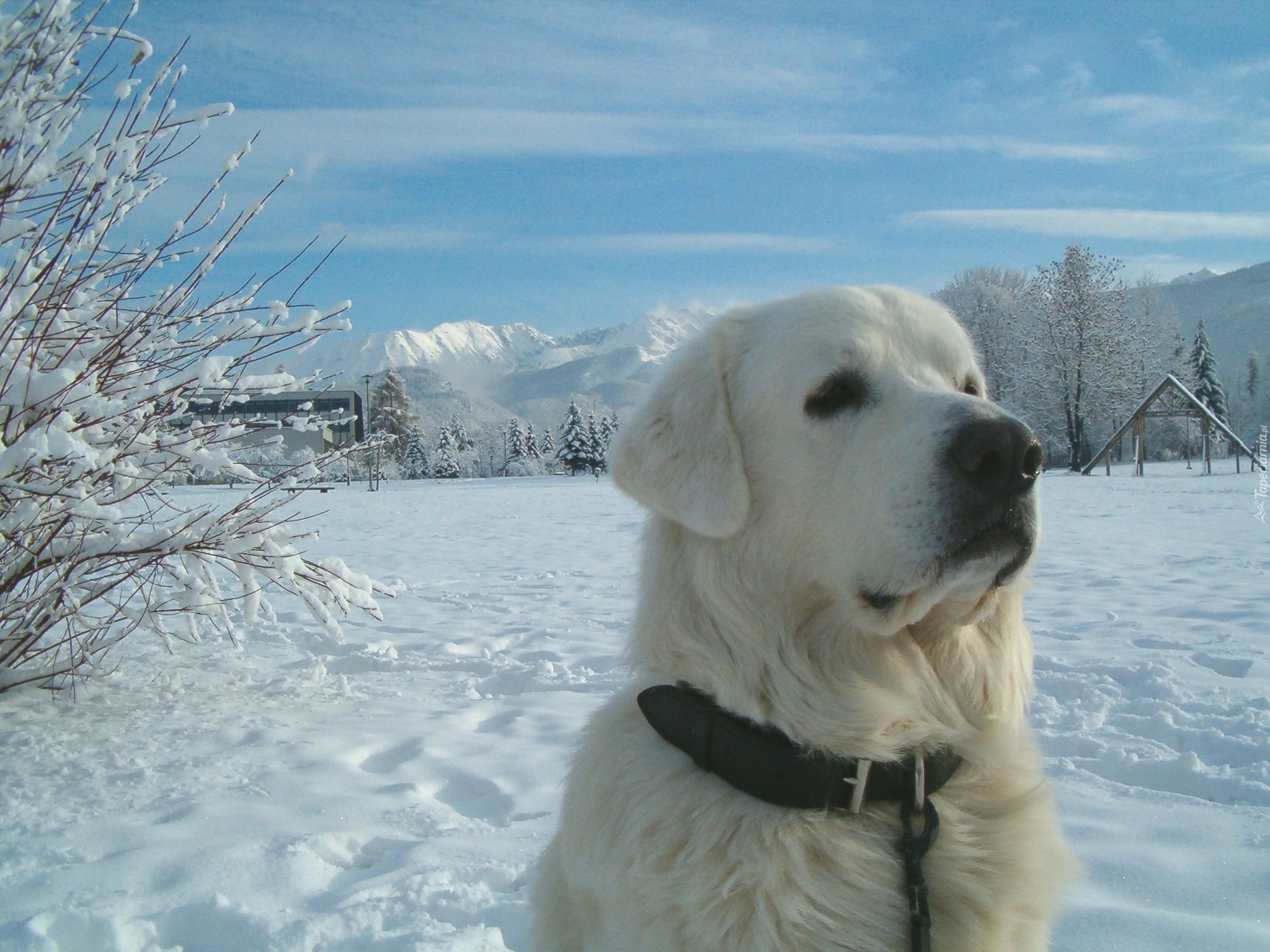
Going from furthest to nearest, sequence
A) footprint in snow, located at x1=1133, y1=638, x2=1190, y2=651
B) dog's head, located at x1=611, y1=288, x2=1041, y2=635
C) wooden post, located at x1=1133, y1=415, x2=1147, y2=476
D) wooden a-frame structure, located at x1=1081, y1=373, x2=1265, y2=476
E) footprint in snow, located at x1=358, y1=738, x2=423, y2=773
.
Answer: wooden post, located at x1=1133, y1=415, x2=1147, y2=476 → wooden a-frame structure, located at x1=1081, y1=373, x2=1265, y2=476 → footprint in snow, located at x1=1133, y1=638, x2=1190, y2=651 → footprint in snow, located at x1=358, y1=738, x2=423, y2=773 → dog's head, located at x1=611, y1=288, x2=1041, y2=635

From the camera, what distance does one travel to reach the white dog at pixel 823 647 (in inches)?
68.0

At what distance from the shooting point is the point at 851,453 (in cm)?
203

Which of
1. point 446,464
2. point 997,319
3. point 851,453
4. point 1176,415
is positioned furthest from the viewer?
point 446,464

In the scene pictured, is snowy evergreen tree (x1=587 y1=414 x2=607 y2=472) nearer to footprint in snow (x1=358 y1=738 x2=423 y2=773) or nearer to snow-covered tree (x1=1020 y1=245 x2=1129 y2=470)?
snow-covered tree (x1=1020 y1=245 x2=1129 y2=470)

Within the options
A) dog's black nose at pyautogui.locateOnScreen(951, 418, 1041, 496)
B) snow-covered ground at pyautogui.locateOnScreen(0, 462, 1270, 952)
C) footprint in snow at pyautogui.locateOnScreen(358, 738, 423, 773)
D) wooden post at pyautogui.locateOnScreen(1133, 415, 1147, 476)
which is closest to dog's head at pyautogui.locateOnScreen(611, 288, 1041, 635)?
dog's black nose at pyautogui.locateOnScreen(951, 418, 1041, 496)

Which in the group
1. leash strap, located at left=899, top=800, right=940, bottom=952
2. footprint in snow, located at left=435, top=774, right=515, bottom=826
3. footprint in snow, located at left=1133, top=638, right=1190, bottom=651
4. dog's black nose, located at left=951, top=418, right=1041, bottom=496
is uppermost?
dog's black nose, located at left=951, top=418, right=1041, bottom=496

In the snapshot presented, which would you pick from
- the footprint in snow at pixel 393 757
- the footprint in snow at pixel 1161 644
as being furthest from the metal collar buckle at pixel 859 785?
the footprint in snow at pixel 1161 644

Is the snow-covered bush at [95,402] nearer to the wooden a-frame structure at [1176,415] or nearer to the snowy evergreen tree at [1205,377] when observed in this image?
the wooden a-frame structure at [1176,415]

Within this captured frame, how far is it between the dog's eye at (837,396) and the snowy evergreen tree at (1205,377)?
5596 cm

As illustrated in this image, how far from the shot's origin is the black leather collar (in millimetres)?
1793

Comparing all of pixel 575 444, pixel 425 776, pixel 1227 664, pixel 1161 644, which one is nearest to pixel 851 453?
pixel 425 776

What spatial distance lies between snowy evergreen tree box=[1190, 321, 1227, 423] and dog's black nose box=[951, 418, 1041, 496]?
184ft

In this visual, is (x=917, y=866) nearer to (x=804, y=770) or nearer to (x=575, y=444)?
(x=804, y=770)

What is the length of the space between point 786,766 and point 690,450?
2.83 feet
